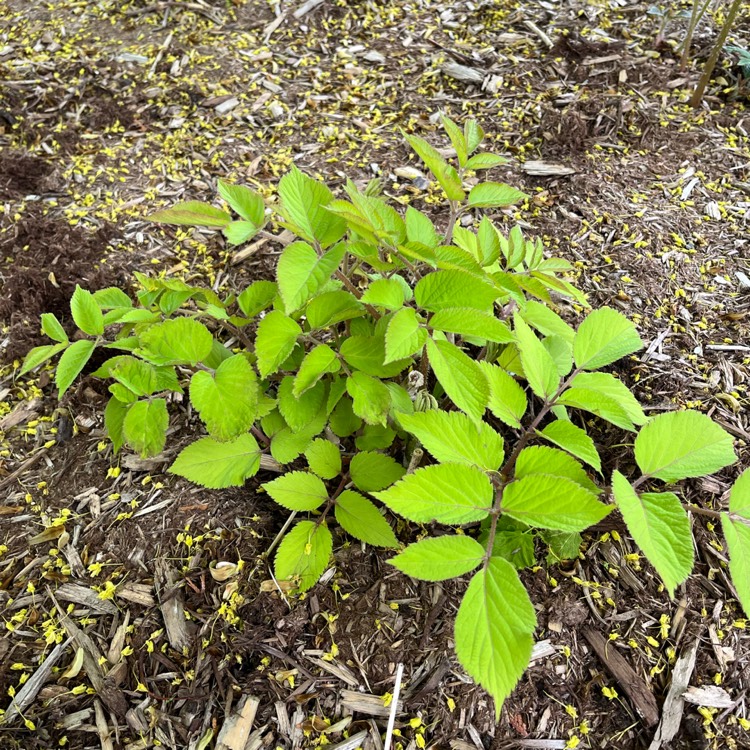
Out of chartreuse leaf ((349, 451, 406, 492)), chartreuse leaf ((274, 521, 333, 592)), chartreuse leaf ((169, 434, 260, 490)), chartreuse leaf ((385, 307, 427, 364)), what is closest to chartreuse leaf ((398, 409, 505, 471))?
chartreuse leaf ((385, 307, 427, 364))

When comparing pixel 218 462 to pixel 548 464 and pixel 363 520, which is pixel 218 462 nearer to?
pixel 363 520

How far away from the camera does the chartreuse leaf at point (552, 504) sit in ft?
3.38

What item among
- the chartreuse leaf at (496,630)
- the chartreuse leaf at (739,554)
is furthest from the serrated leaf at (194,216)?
the chartreuse leaf at (739,554)

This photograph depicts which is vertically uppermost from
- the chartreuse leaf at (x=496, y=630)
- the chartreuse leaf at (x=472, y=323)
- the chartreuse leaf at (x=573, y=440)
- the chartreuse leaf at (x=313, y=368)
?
the chartreuse leaf at (x=472, y=323)

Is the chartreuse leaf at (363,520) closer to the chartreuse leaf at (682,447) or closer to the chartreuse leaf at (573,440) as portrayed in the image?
the chartreuse leaf at (573,440)

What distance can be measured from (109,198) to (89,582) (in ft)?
5.67

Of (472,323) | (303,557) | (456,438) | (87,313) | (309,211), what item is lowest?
(303,557)

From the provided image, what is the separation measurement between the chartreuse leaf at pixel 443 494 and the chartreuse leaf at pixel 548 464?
0.13 metres

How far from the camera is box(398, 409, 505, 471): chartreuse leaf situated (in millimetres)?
1205

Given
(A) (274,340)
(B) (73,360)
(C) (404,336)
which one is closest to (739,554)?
(C) (404,336)

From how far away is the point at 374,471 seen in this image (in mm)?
1473

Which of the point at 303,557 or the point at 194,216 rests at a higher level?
the point at 194,216

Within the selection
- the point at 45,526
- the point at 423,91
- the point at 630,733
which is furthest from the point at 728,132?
the point at 45,526

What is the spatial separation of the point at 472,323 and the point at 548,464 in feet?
1.10
